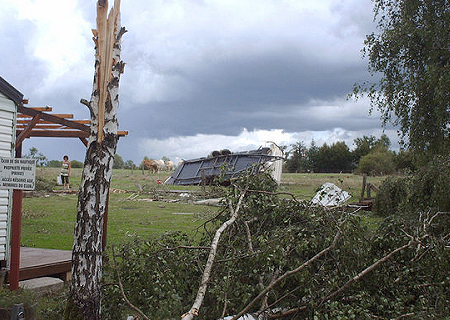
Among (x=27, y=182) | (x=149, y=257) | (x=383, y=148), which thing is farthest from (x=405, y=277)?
(x=383, y=148)

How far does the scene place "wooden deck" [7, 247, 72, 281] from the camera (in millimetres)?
6879

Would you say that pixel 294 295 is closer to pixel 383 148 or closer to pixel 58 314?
pixel 58 314

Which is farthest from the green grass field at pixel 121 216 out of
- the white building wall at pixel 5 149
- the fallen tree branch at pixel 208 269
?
the white building wall at pixel 5 149

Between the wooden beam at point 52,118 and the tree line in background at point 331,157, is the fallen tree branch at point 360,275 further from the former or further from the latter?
the tree line in background at point 331,157

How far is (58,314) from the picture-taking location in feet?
15.9

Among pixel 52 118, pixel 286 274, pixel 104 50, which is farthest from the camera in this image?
pixel 52 118

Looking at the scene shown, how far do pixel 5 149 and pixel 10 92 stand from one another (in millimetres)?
957

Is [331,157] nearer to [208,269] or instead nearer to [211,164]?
[211,164]

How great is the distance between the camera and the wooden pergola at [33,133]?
6.35m

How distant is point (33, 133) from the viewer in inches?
382

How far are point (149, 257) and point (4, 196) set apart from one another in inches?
146

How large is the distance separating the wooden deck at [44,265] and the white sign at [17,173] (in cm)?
153

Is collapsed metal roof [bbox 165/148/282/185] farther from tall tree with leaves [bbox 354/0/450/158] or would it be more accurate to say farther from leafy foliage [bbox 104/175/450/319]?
leafy foliage [bbox 104/175/450/319]

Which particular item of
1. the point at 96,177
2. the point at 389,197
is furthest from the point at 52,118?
the point at 389,197
